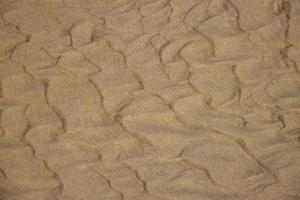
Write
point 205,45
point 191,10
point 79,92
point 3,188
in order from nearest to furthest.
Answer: point 3,188 < point 79,92 < point 205,45 < point 191,10

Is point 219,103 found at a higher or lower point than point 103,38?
lower

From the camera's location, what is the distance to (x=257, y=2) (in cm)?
377

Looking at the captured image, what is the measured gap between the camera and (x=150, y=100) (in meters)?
2.96

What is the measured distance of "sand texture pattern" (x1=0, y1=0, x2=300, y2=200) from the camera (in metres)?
2.51

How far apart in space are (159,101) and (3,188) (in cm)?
103

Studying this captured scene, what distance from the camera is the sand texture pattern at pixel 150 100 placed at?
251cm

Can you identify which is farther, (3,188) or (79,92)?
(79,92)

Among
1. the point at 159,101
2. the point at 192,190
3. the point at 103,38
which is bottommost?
the point at 192,190

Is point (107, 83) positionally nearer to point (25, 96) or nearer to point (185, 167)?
point (25, 96)

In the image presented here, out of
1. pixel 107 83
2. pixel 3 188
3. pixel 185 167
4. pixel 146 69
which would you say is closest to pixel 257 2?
pixel 146 69

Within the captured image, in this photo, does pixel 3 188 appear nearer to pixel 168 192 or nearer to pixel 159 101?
pixel 168 192

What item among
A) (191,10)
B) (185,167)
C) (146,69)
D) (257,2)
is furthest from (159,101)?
(257,2)

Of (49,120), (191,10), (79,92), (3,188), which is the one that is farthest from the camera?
(191,10)

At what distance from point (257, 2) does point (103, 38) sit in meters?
1.25
